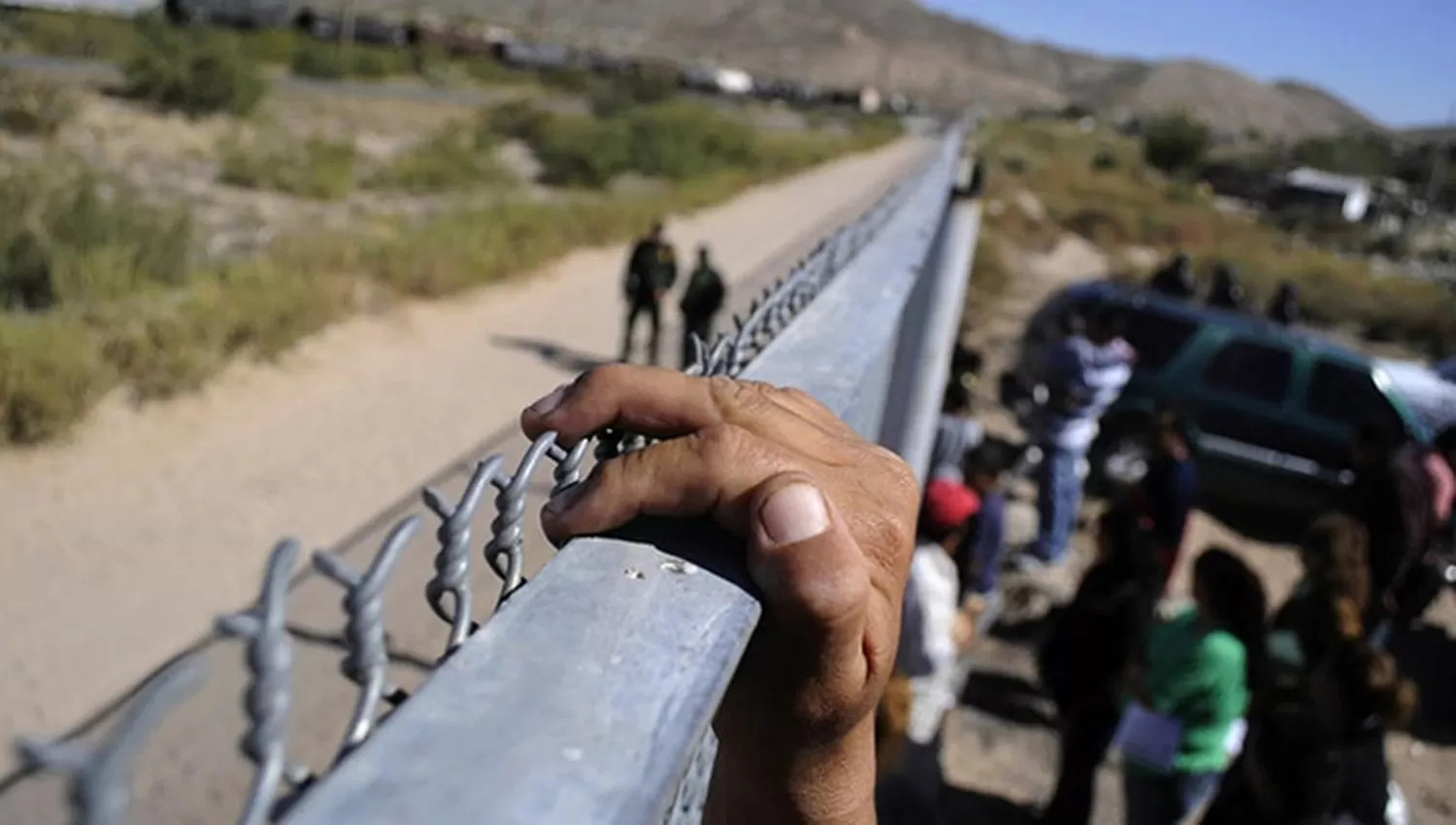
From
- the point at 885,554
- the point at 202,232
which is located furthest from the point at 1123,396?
the point at 202,232

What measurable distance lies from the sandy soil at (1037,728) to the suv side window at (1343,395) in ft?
3.96

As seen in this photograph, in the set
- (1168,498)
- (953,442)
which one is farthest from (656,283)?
(1168,498)

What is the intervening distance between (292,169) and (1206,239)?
2594 cm

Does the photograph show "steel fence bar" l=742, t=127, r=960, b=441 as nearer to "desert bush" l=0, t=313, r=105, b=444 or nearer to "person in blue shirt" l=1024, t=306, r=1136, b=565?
"person in blue shirt" l=1024, t=306, r=1136, b=565

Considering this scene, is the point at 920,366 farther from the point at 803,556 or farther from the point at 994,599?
the point at 803,556

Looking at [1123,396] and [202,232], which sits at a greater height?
[1123,396]

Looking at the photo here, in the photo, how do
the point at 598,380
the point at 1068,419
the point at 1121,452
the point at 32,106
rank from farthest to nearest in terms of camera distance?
1. the point at 32,106
2. the point at 1121,452
3. the point at 1068,419
4. the point at 598,380

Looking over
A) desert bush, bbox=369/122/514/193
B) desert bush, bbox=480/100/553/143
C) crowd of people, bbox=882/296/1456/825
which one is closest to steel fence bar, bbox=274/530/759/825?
crowd of people, bbox=882/296/1456/825

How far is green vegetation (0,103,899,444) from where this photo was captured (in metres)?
9.80

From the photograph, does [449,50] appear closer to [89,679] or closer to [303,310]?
[303,310]

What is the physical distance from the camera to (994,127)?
83.9 meters

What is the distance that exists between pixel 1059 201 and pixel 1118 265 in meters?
11.1

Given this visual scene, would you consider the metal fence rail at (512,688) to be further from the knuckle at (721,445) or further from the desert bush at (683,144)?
the desert bush at (683,144)

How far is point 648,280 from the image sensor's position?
12.2 m
